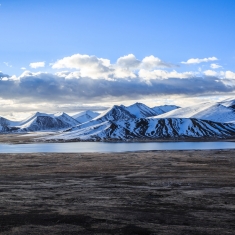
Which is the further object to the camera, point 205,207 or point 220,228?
point 205,207

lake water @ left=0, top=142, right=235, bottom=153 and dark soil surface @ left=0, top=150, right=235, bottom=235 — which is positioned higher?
dark soil surface @ left=0, top=150, right=235, bottom=235

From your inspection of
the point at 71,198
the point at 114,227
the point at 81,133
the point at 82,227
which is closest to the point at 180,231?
the point at 114,227

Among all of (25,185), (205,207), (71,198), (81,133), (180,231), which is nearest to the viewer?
(180,231)

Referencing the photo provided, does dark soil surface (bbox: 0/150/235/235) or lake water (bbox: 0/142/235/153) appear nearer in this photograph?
dark soil surface (bbox: 0/150/235/235)

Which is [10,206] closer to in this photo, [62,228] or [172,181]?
[62,228]

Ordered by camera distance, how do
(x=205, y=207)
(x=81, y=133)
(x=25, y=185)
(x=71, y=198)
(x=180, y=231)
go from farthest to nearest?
(x=81, y=133), (x=25, y=185), (x=71, y=198), (x=205, y=207), (x=180, y=231)

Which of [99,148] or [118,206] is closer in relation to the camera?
[118,206]

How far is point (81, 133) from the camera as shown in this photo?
648 ft

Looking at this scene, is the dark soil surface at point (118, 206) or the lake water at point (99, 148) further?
the lake water at point (99, 148)

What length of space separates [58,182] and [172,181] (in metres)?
11.5

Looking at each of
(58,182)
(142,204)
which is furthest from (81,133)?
(142,204)

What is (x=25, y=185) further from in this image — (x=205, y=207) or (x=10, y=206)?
(x=205, y=207)

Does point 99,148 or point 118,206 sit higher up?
point 118,206

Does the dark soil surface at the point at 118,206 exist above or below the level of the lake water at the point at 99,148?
above
